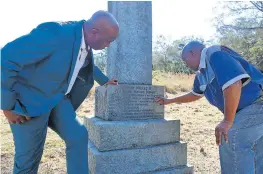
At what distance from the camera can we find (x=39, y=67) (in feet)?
7.00

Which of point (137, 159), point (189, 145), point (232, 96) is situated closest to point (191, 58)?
point (232, 96)

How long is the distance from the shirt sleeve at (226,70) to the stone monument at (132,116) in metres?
1.06

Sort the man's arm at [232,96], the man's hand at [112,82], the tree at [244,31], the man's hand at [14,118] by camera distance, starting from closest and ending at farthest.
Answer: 1. the man's hand at [14,118]
2. the man's arm at [232,96]
3. the man's hand at [112,82]
4. the tree at [244,31]

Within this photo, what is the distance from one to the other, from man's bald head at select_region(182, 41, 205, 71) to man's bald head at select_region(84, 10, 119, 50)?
676 millimetres

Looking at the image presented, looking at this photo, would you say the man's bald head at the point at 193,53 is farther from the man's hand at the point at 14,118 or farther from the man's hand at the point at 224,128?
the man's hand at the point at 14,118

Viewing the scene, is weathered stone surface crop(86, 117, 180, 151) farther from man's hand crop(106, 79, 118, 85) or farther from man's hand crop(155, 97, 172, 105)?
man's hand crop(106, 79, 118, 85)

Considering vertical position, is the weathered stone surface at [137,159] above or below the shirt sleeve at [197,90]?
below

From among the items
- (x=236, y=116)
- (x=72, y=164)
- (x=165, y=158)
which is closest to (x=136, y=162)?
(x=165, y=158)

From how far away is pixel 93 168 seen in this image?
9.77ft

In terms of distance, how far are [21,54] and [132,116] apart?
59.8 inches

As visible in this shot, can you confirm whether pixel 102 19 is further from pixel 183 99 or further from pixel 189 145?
pixel 189 145

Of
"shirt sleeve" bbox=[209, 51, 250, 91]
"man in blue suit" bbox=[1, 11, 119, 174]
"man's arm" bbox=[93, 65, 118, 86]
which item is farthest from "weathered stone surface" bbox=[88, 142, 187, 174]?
"shirt sleeve" bbox=[209, 51, 250, 91]

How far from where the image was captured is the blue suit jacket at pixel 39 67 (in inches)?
78.1

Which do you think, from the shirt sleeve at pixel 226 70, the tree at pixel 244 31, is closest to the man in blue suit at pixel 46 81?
the shirt sleeve at pixel 226 70
